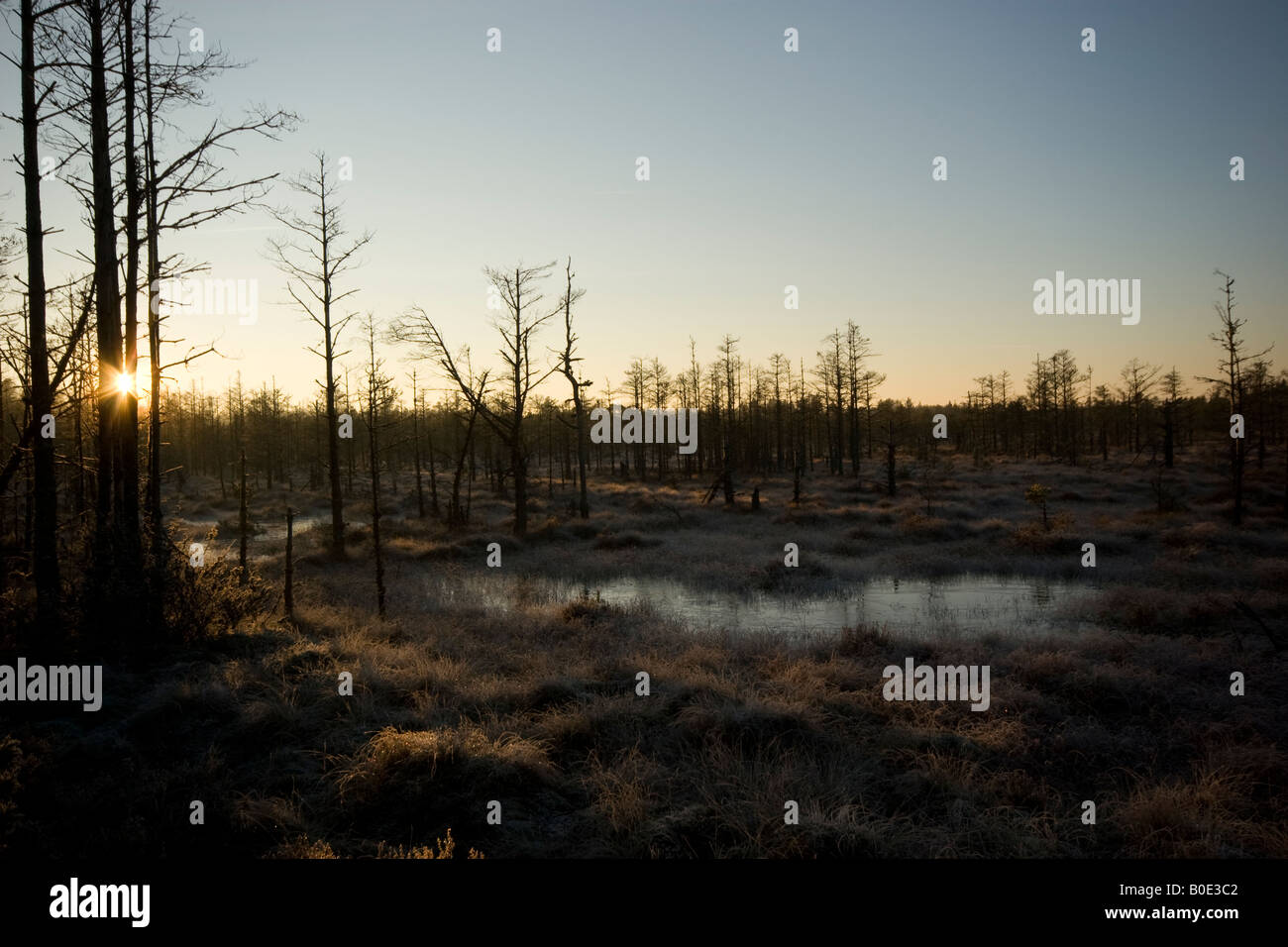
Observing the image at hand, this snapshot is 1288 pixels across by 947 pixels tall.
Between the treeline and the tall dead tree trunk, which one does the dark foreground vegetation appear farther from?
the treeline

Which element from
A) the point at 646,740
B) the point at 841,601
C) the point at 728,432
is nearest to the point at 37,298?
the point at 646,740

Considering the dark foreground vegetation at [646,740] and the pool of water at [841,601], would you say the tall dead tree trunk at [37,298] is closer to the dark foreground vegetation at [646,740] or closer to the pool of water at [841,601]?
the dark foreground vegetation at [646,740]

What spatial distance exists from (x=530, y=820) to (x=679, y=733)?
2.05 m

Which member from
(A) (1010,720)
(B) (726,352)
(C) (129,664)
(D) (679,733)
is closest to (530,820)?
(D) (679,733)

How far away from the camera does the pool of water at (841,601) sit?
42.2 feet

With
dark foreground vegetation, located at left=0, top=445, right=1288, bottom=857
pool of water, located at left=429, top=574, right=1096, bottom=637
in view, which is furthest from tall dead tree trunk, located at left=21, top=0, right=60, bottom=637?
pool of water, located at left=429, top=574, right=1096, bottom=637

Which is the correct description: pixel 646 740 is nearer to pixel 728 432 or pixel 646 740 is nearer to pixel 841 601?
pixel 841 601

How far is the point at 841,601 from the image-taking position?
15172mm

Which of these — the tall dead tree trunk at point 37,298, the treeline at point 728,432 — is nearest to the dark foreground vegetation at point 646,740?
the tall dead tree trunk at point 37,298

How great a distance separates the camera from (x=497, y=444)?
71812 mm

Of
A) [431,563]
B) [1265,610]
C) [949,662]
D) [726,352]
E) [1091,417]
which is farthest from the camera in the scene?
[1091,417]

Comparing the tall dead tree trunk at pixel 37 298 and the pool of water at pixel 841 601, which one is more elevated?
the tall dead tree trunk at pixel 37 298

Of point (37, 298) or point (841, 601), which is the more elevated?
point (37, 298)
